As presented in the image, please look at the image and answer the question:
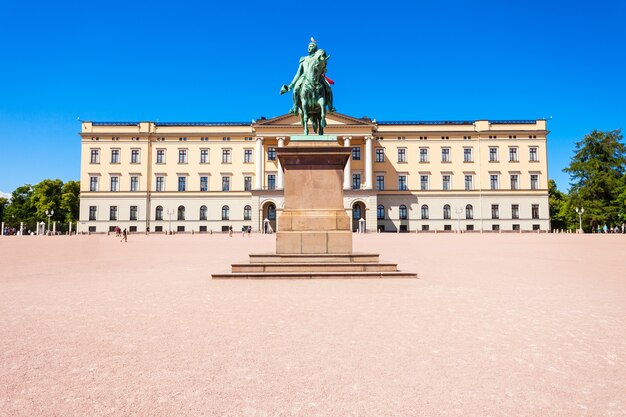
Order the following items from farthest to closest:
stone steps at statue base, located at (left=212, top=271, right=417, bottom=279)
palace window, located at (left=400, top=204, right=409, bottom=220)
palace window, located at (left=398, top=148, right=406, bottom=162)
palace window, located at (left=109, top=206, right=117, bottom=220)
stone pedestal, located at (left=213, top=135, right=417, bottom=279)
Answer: palace window, located at (left=398, top=148, right=406, bottom=162) → palace window, located at (left=109, top=206, right=117, bottom=220) → palace window, located at (left=400, top=204, right=409, bottom=220) → stone pedestal, located at (left=213, top=135, right=417, bottom=279) → stone steps at statue base, located at (left=212, top=271, right=417, bottom=279)

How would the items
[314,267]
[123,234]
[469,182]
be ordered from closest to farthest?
[314,267] < [123,234] < [469,182]

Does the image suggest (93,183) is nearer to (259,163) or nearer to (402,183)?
(259,163)

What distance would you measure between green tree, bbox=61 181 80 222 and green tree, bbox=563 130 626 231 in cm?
8669

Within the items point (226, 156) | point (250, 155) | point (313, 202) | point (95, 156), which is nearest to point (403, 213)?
point (250, 155)

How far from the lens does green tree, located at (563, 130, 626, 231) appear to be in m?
57.0

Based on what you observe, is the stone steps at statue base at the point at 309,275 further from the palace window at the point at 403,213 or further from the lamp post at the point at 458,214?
the lamp post at the point at 458,214

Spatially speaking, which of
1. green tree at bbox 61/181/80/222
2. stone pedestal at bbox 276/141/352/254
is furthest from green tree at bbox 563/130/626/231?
green tree at bbox 61/181/80/222

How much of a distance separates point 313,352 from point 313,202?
291 inches

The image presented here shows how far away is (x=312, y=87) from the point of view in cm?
1250

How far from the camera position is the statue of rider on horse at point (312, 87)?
40.5 feet

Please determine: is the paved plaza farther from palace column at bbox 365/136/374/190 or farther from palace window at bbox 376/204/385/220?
palace window at bbox 376/204/385/220

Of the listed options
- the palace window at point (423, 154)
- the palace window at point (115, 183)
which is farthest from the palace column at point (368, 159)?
the palace window at point (115, 183)

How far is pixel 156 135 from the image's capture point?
67.4 metres

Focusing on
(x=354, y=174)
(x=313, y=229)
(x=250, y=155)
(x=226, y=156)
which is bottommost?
(x=313, y=229)
